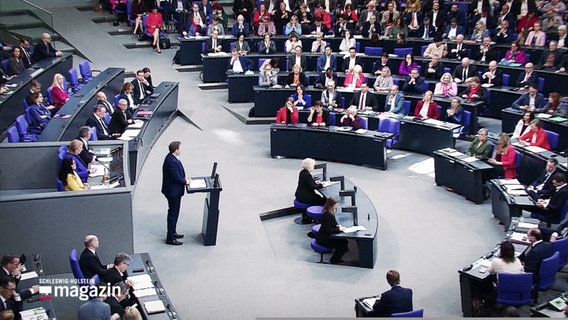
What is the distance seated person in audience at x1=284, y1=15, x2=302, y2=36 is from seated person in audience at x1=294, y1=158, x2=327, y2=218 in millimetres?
9420

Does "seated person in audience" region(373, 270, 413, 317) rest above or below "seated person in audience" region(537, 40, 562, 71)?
below

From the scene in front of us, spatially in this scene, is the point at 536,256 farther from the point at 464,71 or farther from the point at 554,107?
the point at 464,71

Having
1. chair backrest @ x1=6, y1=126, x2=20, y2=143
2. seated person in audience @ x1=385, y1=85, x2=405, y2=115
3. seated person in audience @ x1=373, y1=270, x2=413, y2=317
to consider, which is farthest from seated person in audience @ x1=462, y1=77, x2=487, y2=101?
chair backrest @ x1=6, y1=126, x2=20, y2=143

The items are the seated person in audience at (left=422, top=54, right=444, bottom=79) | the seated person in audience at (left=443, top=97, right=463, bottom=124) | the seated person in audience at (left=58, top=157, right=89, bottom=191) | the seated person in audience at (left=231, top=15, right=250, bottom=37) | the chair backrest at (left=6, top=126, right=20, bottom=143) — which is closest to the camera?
the seated person in audience at (left=58, top=157, right=89, bottom=191)

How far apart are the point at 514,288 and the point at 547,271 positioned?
71cm

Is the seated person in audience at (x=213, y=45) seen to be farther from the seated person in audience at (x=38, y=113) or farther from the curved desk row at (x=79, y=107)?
the seated person in audience at (x=38, y=113)

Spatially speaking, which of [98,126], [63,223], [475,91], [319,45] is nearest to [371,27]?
[319,45]

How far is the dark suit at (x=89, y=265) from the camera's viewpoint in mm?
9625

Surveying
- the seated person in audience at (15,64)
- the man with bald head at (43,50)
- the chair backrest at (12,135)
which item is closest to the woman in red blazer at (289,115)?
the chair backrest at (12,135)

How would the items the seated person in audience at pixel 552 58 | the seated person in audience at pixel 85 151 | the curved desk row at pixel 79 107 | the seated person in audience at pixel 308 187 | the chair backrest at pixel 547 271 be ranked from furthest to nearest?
the seated person in audience at pixel 552 58 → the curved desk row at pixel 79 107 → the seated person in audience at pixel 308 187 → the seated person in audience at pixel 85 151 → the chair backrest at pixel 547 271

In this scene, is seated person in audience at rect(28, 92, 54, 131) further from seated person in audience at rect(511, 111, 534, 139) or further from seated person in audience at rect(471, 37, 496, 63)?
seated person in audience at rect(471, 37, 496, 63)

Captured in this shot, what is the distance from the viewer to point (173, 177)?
38.9ft

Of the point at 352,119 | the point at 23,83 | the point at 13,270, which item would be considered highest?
the point at 23,83

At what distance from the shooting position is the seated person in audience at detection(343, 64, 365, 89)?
59.7ft
